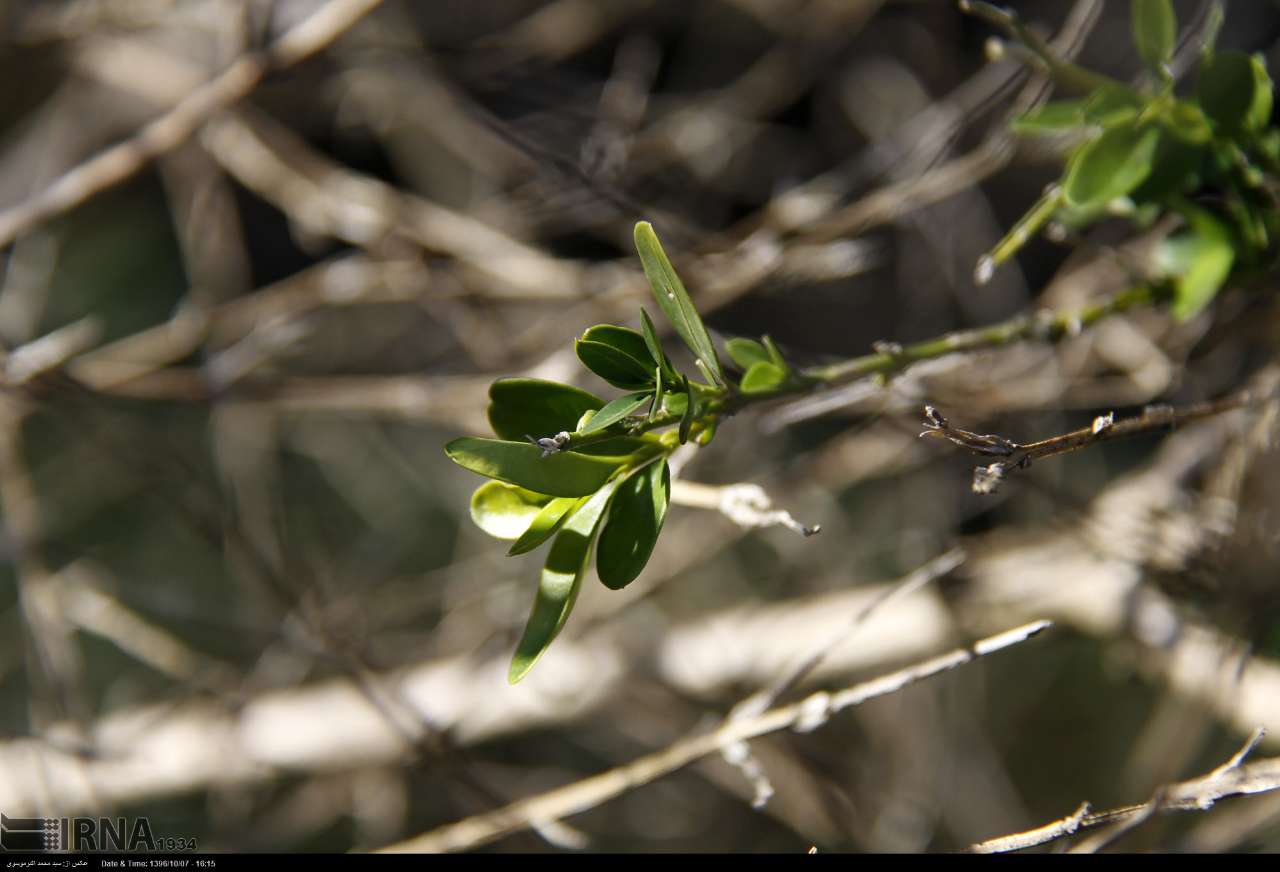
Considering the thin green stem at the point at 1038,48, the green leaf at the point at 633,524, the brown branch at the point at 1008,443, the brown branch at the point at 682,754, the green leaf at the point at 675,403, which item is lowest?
the brown branch at the point at 682,754

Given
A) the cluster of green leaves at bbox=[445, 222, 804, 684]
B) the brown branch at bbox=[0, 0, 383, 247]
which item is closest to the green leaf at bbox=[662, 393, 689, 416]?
the cluster of green leaves at bbox=[445, 222, 804, 684]

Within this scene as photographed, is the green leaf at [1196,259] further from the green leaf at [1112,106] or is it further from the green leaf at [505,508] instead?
the green leaf at [505,508]

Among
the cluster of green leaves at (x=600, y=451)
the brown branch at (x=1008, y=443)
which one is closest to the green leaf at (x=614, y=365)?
the cluster of green leaves at (x=600, y=451)

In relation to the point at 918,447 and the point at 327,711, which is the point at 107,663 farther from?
the point at 918,447

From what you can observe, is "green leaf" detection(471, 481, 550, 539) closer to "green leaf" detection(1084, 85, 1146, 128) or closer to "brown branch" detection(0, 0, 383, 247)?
"green leaf" detection(1084, 85, 1146, 128)

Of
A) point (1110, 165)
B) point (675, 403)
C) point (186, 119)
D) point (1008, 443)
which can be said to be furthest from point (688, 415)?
point (186, 119)

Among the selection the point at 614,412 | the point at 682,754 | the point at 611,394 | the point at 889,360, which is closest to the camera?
the point at 614,412

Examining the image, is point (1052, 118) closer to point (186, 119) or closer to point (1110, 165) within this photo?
point (1110, 165)

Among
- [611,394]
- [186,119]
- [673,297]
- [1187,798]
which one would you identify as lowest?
[1187,798]
